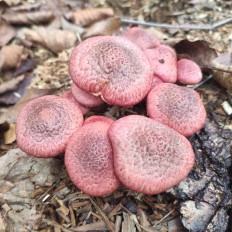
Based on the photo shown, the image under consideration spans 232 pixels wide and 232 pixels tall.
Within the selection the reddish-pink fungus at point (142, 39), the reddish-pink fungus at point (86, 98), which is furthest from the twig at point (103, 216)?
the reddish-pink fungus at point (142, 39)

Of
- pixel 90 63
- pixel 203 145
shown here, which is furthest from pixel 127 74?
pixel 203 145

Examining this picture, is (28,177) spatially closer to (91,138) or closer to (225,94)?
(91,138)

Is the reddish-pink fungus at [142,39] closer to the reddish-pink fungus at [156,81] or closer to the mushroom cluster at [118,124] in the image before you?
the mushroom cluster at [118,124]

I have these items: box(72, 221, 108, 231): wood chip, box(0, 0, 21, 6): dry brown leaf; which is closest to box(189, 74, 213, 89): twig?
box(72, 221, 108, 231): wood chip

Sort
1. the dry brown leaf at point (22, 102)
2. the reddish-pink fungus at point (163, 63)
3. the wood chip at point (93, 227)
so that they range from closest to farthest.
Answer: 1. the wood chip at point (93, 227)
2. the reddish-pink fungus at point (163, 63)
3. the dry brown leaf at point (22, 102)

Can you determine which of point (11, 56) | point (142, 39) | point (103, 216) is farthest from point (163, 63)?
point (11, 56)

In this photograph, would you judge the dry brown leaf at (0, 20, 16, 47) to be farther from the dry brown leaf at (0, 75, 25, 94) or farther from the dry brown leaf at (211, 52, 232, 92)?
the dry brown leaf at (211, 52, 232, 92)
